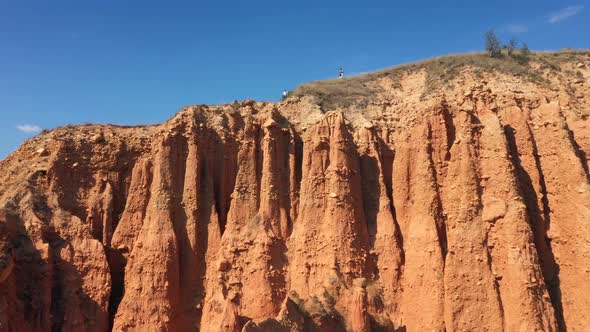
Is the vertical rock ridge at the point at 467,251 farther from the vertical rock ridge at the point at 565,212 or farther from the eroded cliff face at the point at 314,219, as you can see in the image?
the vertical rock ridge at the point at 565,212

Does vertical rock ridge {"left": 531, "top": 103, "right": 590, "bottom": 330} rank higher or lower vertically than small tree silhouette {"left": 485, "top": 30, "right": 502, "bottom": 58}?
lower

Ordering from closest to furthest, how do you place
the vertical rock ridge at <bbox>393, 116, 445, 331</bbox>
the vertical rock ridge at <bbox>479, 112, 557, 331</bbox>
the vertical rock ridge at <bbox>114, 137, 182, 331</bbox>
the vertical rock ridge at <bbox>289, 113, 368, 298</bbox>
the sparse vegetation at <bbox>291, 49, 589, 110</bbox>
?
the vertical rock ridge at <bbox>479, 112, 557, 331</bbox>
the vertical rock ridge at <bbox>393, 116, 445, 331</bbox>
the vertical rock ridge at <bbox>114, 137, 182, 331</bbox>
the vertical rock ridge at <bbox>289, 113, 368, 298</bbox>
the sparse vegetation at <bbox>291, 49, 589, 110</bbox>

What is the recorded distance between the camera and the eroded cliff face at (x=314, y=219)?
2314 cm

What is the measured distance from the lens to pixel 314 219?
1039 inches

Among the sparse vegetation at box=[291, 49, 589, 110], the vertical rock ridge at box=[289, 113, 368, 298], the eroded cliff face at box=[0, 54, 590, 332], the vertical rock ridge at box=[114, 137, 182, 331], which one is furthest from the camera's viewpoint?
the sparse vegetation at box=[291, 49, 589, 110]

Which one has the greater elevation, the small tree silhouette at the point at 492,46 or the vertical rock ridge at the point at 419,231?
the small tree silhouette at the point at 492,46

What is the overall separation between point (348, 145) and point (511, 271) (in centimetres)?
968

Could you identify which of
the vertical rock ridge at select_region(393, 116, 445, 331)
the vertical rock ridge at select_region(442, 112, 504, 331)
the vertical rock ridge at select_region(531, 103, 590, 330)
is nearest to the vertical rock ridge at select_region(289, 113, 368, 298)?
the vertical rock ridge at select_region(393, 116, 445, 331)

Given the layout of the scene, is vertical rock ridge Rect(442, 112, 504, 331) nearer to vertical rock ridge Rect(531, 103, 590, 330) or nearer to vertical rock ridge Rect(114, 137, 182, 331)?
vertical rock ridge Rect(531, 103, 590, 330)

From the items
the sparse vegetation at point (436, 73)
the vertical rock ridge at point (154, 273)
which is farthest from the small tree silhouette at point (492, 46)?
the vertical rock ridge at point (154, 273)

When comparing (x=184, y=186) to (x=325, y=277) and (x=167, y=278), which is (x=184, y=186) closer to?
(x=167, y=278)

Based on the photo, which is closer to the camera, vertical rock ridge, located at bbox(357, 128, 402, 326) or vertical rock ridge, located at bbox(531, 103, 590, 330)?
vertical rock ridge, located at bbox(531, 103, 590, 330)

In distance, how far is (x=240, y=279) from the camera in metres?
25.3

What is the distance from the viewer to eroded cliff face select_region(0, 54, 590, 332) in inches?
911
